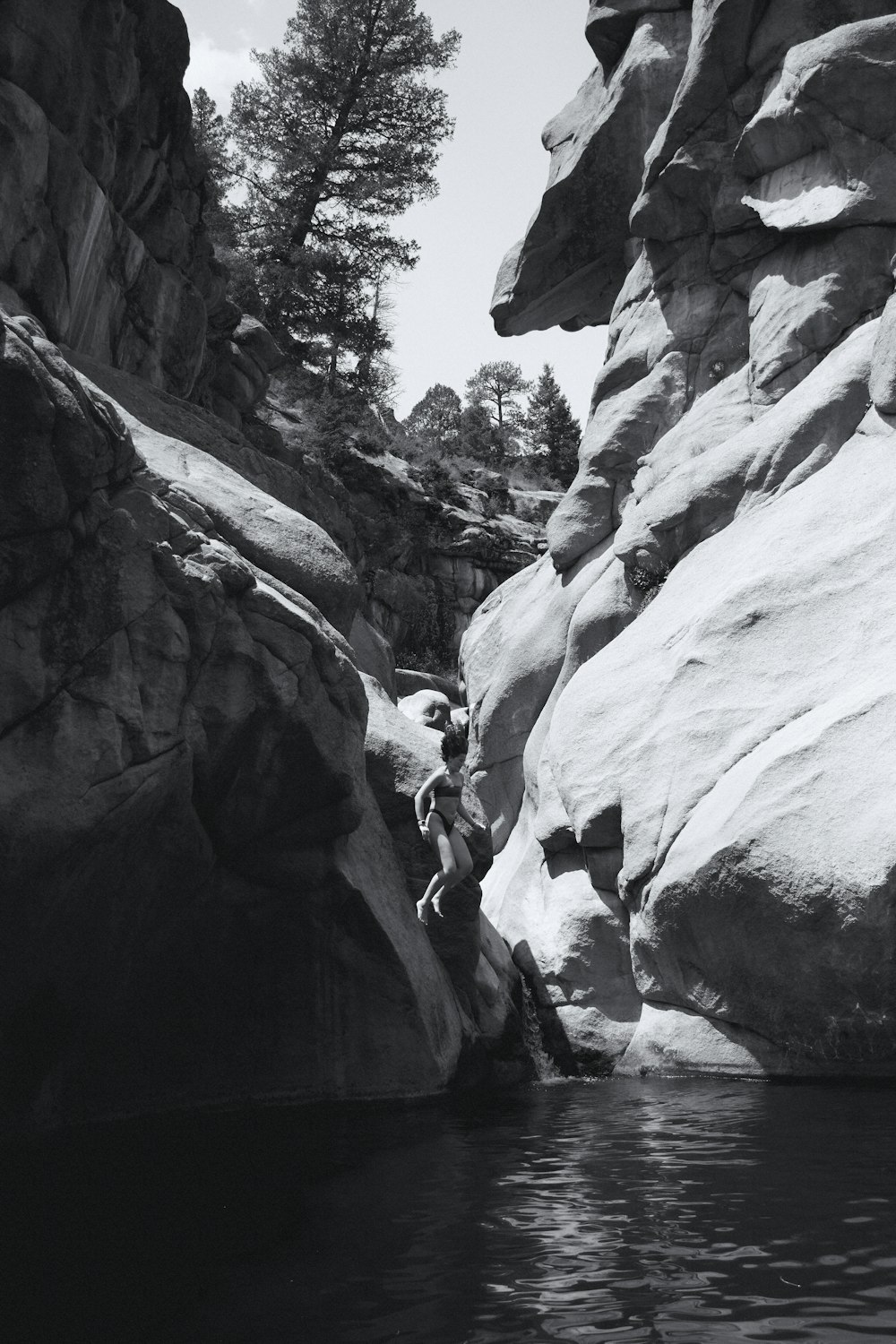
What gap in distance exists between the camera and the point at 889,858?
11.7 m

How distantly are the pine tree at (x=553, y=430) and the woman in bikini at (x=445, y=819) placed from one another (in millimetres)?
42497

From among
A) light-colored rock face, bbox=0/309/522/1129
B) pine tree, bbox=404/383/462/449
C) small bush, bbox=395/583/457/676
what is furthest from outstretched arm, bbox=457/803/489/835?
pine tree, bbox=404/383/462/449

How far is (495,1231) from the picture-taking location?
23.0 feet

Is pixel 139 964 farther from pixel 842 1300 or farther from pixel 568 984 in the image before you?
pixel 842 1300

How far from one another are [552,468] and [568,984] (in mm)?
43079

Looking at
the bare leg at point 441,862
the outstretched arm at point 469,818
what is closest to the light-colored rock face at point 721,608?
the outstretched arm at point 469,818

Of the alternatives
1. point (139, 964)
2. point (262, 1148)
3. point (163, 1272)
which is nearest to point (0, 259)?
point (139, 964)

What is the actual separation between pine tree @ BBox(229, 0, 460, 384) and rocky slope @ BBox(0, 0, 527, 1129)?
20.8 m

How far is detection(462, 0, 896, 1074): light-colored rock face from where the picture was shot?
42.0ft

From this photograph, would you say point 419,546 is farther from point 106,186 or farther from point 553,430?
point 106,186

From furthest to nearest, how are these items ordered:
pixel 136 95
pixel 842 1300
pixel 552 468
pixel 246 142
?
pixel 552 468 < pixel 246 142 < pixel 136 95 < pixel 842 1300

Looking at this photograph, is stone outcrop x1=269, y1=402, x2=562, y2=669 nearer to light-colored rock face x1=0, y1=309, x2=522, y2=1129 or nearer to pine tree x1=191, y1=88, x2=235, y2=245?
pine tree x1=191, y1=88, x2=235, y2=245

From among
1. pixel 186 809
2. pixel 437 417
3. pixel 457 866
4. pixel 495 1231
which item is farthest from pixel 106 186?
pixel 437 417

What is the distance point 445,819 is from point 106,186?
10541 mm
